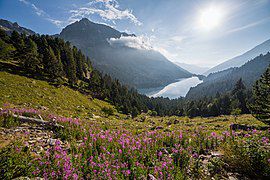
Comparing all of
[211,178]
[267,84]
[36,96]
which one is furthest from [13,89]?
[267,84]

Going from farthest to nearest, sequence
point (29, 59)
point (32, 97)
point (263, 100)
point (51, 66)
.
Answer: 1. point (51, 66)
2. point (29, 59)
3. point (263, 100)
4. point (32, 97)

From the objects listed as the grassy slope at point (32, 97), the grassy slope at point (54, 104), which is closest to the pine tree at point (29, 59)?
the grassy slope at point (54, 104)

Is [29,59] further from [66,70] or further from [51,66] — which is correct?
[66,70]

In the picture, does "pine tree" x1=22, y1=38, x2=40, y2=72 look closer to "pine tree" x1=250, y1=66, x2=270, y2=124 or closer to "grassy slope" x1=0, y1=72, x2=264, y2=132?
"grassy slope" x1=0, y1=72, x2=264, y2=132

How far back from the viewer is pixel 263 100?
2534 centimetres

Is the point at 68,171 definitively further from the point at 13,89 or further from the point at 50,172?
the point at 13,89

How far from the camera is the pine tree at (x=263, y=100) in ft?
74.7

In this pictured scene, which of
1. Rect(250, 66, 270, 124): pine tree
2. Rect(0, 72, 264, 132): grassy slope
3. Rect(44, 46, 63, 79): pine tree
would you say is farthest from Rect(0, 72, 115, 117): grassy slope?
Rect(250, 66, 270, 124): pine tree

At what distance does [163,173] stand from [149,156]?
1.19m

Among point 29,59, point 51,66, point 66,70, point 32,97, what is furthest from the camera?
point 66,70

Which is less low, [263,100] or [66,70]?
[263,100]

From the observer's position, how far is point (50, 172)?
404 cm

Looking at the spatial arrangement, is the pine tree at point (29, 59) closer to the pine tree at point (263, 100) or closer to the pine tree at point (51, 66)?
the pine tree at point (51, 66)

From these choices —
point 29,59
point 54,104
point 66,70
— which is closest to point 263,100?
point 54,104
